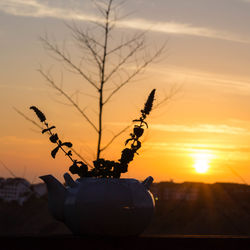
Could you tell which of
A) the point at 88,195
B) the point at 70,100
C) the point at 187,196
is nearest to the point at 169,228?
the point at 187,196

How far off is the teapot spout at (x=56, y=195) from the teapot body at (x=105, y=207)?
3cm

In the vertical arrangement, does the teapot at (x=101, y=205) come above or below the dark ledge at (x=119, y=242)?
above

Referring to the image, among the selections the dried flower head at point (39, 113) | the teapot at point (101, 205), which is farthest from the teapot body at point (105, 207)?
the dried flower head at point (39, 113)

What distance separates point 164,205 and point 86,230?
19.0 m

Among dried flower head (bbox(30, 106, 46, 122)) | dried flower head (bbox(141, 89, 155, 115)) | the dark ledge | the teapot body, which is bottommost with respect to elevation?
the dark ledge

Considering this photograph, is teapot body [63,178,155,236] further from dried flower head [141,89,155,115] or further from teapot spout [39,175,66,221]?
dried flower head [141,89,155,115]

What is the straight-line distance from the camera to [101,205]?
123 inches

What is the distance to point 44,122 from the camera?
3463 mm

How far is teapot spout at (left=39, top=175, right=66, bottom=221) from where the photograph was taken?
10.7 ft

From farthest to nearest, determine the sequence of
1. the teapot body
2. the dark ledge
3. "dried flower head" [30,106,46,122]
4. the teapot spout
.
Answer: "dried flower head" [30,106,46,122]
the teapot spout
the teapot body
the dark ledge

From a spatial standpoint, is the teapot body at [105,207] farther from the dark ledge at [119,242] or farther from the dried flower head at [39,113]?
the dried flower head at [39,113]

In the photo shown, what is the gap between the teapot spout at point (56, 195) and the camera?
3258 millimetres

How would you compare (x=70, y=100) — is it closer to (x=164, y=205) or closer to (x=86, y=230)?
(x=86, y=230)

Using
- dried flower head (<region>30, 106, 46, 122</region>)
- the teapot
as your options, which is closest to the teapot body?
the teapot
